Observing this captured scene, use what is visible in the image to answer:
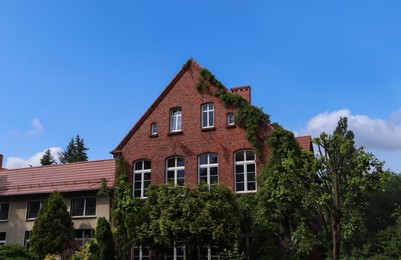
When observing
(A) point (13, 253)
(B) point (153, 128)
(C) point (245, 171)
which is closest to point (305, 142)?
(C) point (245, 171)

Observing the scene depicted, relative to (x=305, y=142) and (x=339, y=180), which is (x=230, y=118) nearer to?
(x=305, y=142)

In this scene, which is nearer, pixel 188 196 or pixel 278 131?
pixel 188 196

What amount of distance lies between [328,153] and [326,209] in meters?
1.78

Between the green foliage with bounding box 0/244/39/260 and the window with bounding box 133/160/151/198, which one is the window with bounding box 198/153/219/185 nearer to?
the window with bounding box 133/160/151/198

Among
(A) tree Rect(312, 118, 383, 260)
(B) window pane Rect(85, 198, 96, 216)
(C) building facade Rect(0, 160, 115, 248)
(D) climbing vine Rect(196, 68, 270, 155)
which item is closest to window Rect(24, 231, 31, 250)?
(C) building facade Rect(0, 160, 115, 248)

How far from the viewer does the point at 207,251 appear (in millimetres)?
23609

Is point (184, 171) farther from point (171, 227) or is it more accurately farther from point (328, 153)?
point (328, 153)

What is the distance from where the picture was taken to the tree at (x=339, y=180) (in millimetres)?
13391

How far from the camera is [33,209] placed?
3011cm

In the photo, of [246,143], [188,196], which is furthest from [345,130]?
[188,196]

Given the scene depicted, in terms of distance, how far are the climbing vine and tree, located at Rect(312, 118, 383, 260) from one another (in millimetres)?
9836

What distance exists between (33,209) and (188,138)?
12080 mm

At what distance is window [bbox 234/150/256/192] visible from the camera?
24.4 meters

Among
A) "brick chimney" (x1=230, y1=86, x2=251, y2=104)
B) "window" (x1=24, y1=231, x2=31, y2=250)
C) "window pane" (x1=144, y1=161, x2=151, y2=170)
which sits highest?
"brick chimney" (x1=230, y1=86, x2=251, y2=104)
